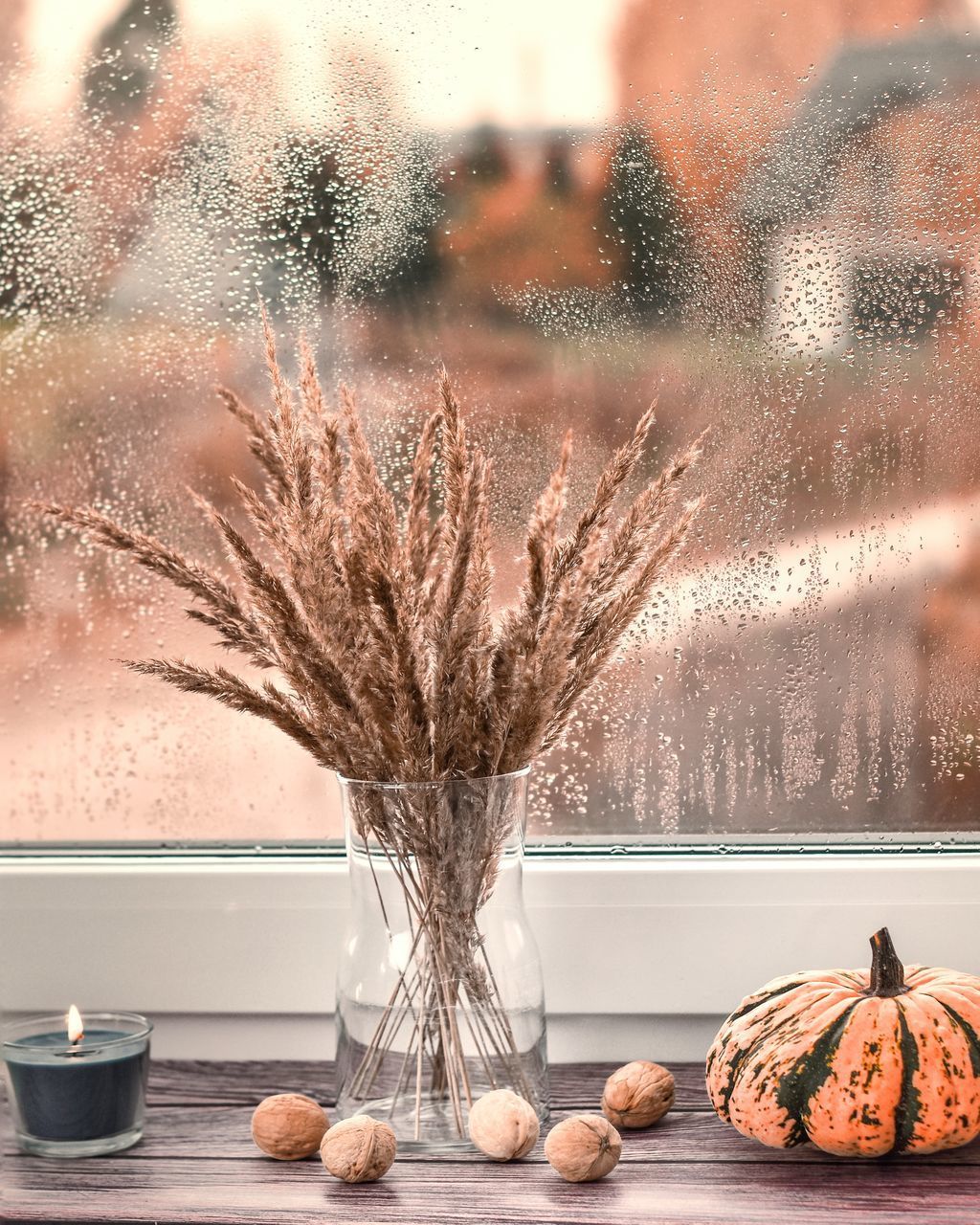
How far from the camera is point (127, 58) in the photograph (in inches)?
41.2

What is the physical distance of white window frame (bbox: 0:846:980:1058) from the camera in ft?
3.18

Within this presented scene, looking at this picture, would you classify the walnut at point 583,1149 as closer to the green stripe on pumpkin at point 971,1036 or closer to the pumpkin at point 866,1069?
the pumpkin at point 866,1069

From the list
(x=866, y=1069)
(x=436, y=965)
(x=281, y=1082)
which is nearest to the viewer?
(x=866, y=1069)

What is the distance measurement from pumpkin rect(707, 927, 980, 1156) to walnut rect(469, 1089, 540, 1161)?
0.41ft

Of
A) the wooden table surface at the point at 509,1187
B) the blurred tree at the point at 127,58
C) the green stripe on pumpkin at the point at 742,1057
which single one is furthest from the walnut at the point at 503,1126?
the blurred tree at the point at 127,58

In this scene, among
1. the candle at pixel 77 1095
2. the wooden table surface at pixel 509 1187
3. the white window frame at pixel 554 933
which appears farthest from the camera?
the white window frame at pixel 554 933

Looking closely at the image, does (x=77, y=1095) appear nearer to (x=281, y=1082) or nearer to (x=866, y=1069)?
(x=281, y=1082)

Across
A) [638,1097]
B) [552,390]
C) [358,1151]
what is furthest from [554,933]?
[552,390]

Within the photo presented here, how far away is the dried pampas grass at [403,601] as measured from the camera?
75 centimetres

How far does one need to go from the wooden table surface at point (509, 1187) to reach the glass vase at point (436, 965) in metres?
0.05

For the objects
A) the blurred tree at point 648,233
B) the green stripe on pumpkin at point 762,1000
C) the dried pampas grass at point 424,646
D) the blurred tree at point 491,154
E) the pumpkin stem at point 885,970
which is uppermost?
the blurred tree at point 491,154

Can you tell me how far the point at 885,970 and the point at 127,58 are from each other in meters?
0.93

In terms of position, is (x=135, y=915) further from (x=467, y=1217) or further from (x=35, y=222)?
(x=35, y=222)

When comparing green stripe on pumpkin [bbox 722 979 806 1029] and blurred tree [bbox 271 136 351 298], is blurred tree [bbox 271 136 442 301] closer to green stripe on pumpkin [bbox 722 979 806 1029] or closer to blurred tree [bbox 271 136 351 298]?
blurred tree [bbox 271 136 351 298]
